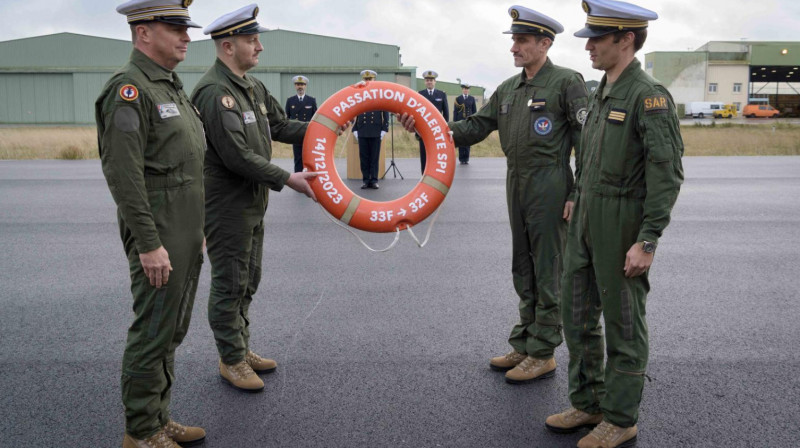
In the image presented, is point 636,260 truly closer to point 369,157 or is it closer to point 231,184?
point 231,184

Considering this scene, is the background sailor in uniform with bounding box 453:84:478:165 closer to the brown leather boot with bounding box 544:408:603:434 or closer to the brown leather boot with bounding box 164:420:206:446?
the brown leather boot with bounding box 544:408:603:434

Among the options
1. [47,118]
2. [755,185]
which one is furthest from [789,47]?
[47,118]

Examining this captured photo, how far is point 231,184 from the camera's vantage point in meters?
3.93

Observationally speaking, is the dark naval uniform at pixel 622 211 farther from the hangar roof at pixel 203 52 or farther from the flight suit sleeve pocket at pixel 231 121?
the hangar roof at pixel 203 52

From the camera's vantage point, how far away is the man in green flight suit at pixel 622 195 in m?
2.96

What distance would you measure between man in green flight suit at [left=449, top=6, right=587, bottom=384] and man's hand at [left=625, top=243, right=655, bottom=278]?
0.97 m

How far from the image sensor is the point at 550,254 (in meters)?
4.05

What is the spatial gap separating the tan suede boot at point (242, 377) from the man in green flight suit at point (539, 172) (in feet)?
4.61

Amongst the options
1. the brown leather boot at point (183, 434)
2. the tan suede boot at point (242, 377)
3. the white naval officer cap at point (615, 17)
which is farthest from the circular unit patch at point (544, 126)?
the brown leather boot at point (183, 434)

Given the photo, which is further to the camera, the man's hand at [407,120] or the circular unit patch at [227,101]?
the man's hand at [407,120]

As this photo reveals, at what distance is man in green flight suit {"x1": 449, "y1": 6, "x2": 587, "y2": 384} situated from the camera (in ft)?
13.1

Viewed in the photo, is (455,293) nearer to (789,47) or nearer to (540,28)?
(540,28)

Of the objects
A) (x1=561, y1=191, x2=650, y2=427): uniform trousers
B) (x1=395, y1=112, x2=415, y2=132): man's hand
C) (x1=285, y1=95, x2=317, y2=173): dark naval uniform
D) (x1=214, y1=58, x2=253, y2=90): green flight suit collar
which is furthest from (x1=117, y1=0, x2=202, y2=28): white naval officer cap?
(x1=285, y1=95, x2=317, y2=173): dark naval uniform

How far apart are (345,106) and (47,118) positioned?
147 feet
